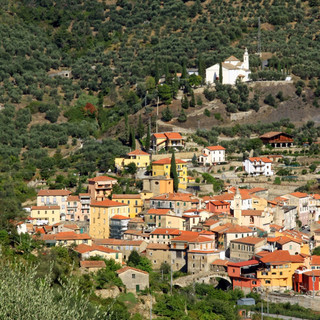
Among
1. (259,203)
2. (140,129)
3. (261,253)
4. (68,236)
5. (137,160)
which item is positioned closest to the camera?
(261,253)

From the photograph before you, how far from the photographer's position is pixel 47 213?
57.7m

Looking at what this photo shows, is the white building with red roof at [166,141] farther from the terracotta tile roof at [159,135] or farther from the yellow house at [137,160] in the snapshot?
the yellow house at [137,160]

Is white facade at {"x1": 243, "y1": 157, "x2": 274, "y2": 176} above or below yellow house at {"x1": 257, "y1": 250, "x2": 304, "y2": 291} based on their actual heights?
above

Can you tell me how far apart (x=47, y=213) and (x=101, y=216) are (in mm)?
3626

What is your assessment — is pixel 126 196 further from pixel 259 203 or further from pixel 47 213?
pixel 259 203

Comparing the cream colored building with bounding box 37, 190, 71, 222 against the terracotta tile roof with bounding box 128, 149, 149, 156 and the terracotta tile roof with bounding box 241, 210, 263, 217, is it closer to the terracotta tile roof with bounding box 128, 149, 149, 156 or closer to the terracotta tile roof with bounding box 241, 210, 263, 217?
the terracotta tile roof with bounding box 128, 149, 149, 156

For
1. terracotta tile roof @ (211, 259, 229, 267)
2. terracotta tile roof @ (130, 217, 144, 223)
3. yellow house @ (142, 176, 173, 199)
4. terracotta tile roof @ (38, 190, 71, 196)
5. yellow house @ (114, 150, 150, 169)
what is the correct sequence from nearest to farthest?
1. terracotta tile roof @ (211, 259, 229, 267)
2. terracotta tile roof @ (130, 217, 144, 223)
3. terracotta tile roof @ (38, 190, 71, 196)
4. yellow house @ (142, 176, 173, 199)
5. yellow house @ (114, 150, 150, 169)

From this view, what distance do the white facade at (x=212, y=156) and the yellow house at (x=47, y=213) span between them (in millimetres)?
15170

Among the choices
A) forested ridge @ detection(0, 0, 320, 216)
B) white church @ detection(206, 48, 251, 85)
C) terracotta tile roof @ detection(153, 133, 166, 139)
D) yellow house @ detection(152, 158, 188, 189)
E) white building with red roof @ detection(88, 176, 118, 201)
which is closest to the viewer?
white building with red roof @ detection(88, 176, 118, 201)

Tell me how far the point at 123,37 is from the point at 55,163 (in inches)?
1700

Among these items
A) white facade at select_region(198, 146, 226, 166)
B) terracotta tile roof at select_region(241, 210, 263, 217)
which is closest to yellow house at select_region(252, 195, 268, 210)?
terracotta tile roof at select_region(241, 210, 263, 217)

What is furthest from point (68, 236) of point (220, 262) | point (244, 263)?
point (244, 263)

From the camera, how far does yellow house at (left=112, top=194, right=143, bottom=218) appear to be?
58.4 meters

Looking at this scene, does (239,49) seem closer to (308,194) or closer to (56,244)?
(308,194)
